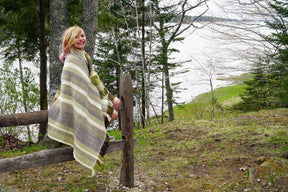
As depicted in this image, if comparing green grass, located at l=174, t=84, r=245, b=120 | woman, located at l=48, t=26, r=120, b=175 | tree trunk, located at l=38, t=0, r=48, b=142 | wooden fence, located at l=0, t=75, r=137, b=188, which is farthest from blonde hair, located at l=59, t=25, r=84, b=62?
green grass, located at l=174, t=84, r=245, b=120

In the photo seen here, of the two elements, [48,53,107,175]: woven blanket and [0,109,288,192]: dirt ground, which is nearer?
[48,53,107,175]: woven blanket

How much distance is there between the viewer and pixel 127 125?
354cm

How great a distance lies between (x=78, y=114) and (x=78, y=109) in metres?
0.05

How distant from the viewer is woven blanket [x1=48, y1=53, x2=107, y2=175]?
2512 millimetres

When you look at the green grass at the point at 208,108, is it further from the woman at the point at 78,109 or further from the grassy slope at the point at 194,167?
the woman at the point at 78,109

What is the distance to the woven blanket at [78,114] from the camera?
251 cm

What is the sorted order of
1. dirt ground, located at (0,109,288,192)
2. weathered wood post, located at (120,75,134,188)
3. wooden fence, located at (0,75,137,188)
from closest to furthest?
wooden fence, located at (0,75,137,188) → weathered wood post, located at (120,75,134,188) → dirt ground, located at (0,109,288,192)

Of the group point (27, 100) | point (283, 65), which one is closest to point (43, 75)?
point (27, 100)

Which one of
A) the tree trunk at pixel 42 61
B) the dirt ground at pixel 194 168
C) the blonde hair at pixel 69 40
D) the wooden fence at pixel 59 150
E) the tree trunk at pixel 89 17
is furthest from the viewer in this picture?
the tree trunk at pixel 42 61

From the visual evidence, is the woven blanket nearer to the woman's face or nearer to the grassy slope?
the woman's face

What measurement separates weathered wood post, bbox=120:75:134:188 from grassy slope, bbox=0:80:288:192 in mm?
241

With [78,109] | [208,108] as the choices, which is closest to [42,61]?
[78,109]

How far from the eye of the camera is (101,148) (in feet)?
9.12

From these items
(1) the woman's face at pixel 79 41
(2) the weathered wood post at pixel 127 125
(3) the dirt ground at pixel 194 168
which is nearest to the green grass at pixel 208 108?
(3) the dirt ground at pixel 194 168
